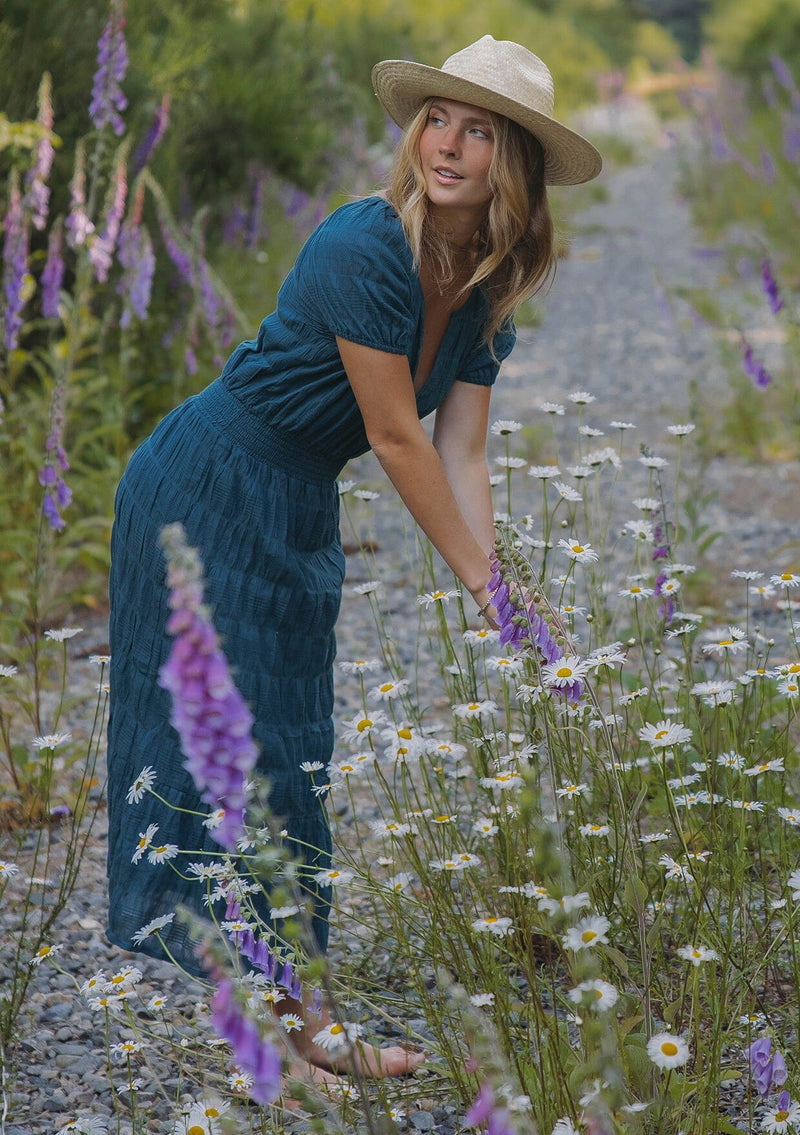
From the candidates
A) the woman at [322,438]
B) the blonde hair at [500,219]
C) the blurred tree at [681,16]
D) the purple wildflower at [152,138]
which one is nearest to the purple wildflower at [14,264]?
the purple wildflower at [152,138]

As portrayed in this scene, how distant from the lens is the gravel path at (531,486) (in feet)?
7.35

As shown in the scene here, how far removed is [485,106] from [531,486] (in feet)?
13.2

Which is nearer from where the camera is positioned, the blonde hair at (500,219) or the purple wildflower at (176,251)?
the blonde hair at (500,219)

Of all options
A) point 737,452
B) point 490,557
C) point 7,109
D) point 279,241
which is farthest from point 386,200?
point 279,241

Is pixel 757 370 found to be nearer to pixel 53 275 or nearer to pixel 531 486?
pixel 531 486

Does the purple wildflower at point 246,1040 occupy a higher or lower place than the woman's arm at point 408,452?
lower

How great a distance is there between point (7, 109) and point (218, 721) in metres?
4.39

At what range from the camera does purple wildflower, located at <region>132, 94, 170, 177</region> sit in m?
4.57

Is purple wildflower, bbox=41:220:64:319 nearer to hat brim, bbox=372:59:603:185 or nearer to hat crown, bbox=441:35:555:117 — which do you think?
hat brim, bbox=372:59:603:185

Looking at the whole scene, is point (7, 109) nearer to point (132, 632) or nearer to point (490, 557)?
point (132, 632)

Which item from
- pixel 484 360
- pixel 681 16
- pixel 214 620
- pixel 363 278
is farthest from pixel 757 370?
pixel 681 16

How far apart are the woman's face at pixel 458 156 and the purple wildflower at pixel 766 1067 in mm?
1376

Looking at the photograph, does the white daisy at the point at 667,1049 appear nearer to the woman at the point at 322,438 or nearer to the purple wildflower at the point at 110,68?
the woman at the point at 322,438

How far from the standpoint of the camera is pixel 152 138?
4.97 m
